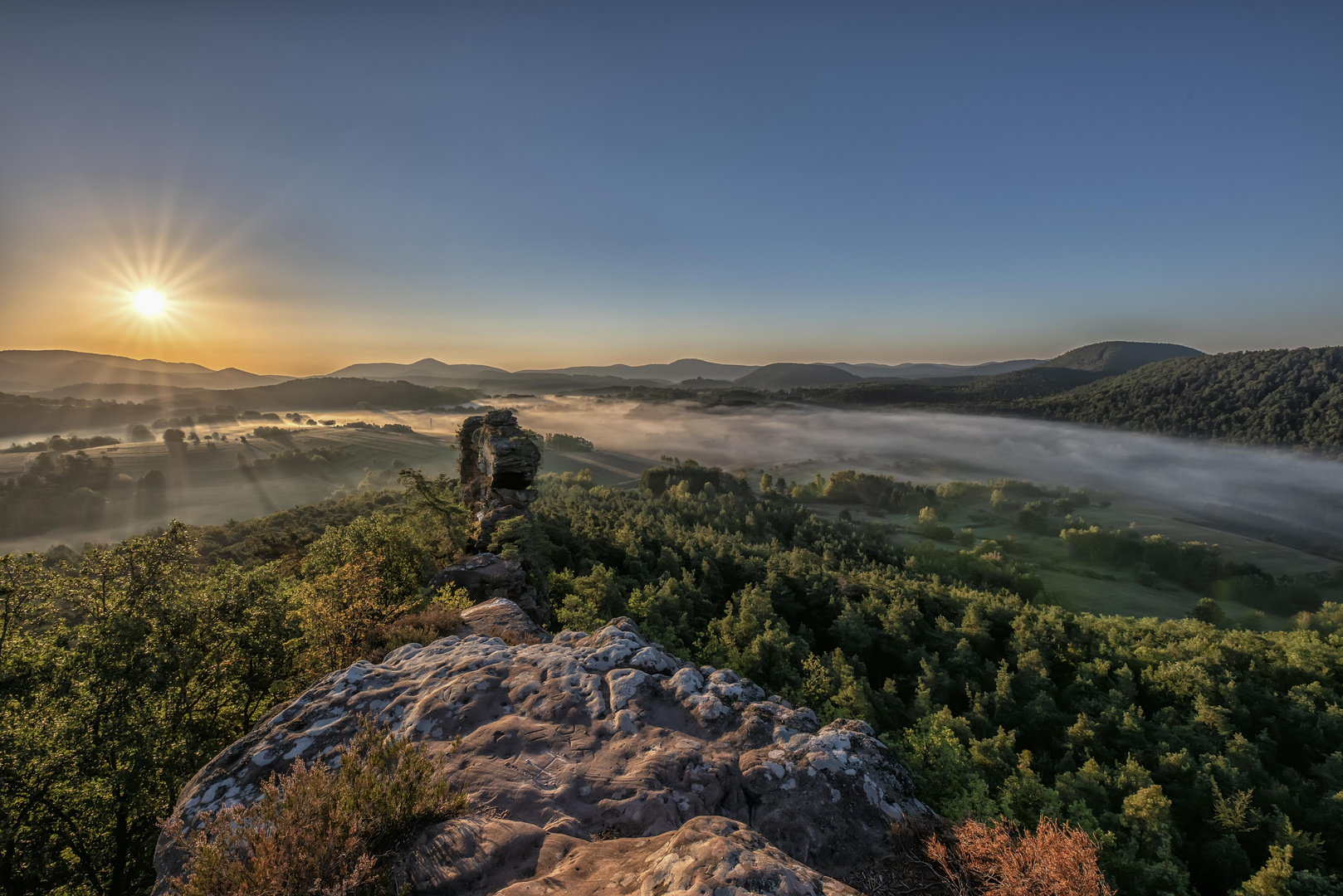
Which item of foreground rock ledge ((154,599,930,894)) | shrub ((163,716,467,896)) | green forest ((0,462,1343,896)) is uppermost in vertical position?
shrub ((163,716,467,896))

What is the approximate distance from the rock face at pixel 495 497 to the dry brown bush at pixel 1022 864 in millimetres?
17855

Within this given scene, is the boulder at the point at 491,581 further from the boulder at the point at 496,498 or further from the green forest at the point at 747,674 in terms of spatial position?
the green forest at the point at 747,674

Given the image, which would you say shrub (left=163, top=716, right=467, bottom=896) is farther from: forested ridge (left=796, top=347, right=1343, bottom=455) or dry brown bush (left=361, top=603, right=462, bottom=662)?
forested ridge (left=796, top=347, right=1343, bottom=455)

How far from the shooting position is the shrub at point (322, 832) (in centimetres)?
448

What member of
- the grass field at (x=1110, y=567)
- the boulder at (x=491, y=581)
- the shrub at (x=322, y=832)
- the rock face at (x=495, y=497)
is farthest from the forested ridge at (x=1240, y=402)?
the shrub at (x=322, y=832)

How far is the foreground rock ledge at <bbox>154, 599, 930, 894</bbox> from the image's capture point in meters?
5.34

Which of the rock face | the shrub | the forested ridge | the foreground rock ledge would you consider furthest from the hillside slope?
the shrub

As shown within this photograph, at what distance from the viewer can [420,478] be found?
Answer: 90.6ft

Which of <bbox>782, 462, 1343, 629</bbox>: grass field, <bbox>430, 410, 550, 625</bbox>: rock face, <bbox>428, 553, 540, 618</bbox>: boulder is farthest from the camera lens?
<bbox>782, 462, 1343, 629</bbox>: grass field

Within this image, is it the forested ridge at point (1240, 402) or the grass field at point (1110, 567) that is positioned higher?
the forested ridge at point (1240, 402)

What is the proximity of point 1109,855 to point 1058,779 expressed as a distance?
485 centimetres

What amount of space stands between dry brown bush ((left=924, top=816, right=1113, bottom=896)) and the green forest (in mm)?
8010

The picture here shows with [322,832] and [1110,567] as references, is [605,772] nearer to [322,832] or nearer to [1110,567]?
[322,832]

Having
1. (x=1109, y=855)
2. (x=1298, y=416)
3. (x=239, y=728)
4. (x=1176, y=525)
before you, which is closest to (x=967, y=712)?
(x=1109, y=855)
